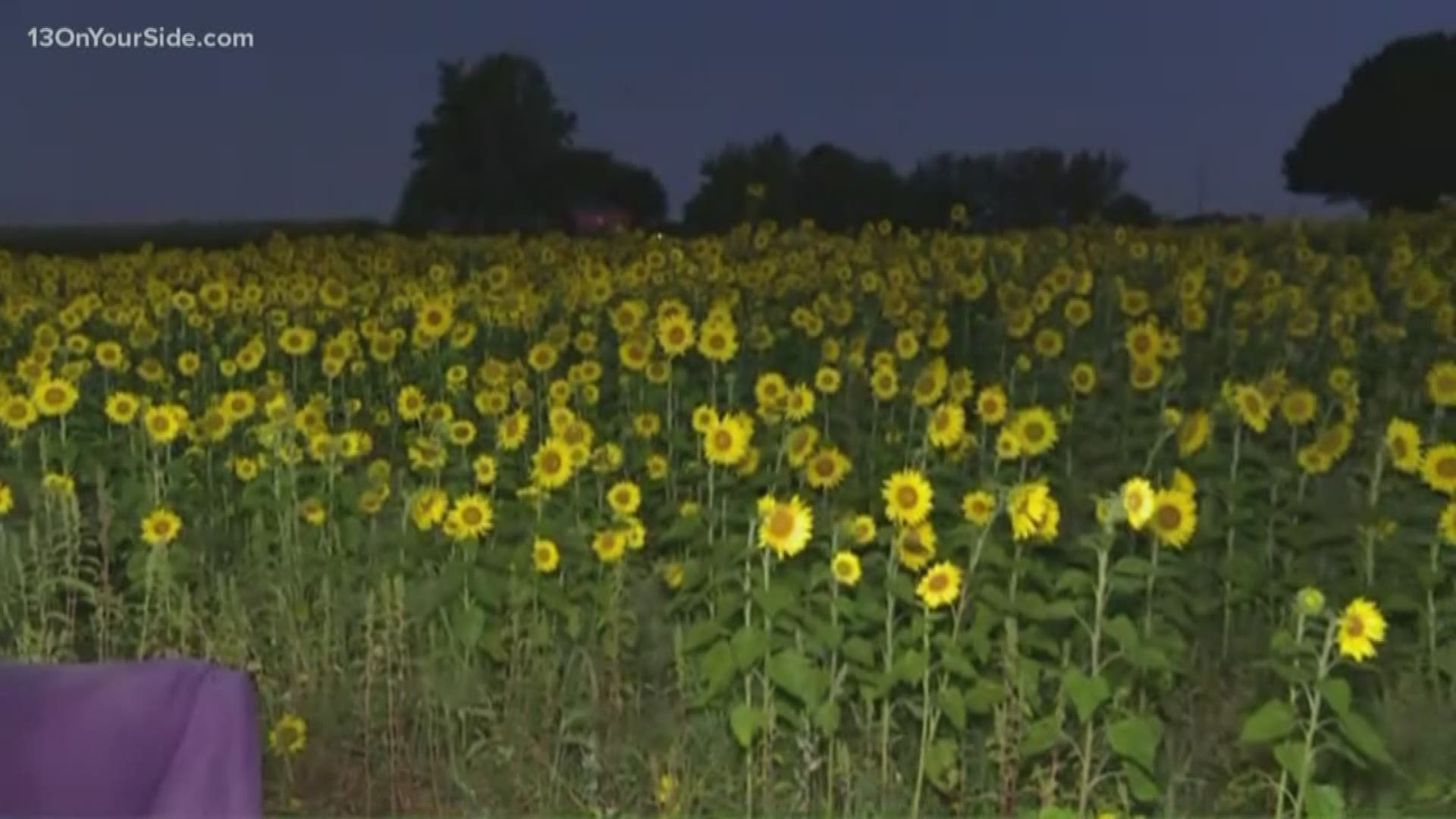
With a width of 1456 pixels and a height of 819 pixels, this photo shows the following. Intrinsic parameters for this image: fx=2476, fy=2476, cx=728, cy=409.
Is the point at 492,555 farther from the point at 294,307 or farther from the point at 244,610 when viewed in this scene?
the point at 294,307

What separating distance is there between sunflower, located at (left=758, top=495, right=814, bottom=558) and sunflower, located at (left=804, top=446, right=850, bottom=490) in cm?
44

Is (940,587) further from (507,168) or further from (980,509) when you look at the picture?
(507,168)

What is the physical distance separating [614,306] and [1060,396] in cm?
223

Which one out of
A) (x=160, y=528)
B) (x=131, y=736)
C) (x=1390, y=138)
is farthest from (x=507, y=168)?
(x=131, y=736)

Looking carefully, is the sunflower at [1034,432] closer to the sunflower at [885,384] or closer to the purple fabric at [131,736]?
the sunflower at [885,384]

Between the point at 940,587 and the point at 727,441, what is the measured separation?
804mm

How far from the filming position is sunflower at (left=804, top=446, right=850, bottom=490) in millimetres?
4332

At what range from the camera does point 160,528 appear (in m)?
4.75

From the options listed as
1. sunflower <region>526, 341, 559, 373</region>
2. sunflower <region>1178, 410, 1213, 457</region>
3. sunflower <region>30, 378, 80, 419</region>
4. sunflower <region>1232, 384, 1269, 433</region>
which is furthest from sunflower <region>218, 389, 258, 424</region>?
sunflower <region>1232, 384, 1269, 433</region>

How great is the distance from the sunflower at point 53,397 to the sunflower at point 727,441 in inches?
63.7

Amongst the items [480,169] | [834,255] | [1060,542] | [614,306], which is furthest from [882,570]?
[480,169]

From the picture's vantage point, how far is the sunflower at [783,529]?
3850 millimetres

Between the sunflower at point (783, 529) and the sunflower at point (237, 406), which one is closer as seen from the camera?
the sunflower at point (783, 529)

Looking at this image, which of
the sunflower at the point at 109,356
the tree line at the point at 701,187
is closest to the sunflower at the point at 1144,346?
the sunflower at the point at 109,356
